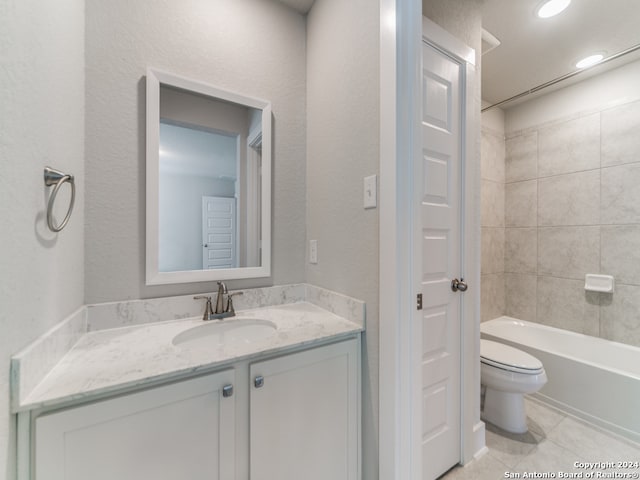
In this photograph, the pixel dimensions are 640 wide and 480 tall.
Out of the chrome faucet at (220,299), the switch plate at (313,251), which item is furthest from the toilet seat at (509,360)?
the chrome faucet at (220,299)

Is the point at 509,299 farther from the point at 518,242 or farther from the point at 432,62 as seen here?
the point at 432,62

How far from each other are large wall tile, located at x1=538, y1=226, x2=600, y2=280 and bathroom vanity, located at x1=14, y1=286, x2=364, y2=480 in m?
2.25

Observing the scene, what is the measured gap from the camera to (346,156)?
3.85 feet

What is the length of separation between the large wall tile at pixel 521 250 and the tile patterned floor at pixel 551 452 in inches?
48.4

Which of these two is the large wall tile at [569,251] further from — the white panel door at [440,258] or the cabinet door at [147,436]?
the cabinet door at [147,436]

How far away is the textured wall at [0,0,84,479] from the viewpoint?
1.85 feet

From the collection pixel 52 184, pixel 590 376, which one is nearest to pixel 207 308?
pixel 52 184

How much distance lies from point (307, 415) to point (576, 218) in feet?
8.58

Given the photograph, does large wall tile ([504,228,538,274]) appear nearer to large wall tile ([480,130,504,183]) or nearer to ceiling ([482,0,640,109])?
large wall tile ([480,130,504,183])

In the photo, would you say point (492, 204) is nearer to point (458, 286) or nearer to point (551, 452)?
point (458, 286)

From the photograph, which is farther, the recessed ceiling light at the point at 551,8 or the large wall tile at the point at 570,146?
the large wall tile at the point at 570,146

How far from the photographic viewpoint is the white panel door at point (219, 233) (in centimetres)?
126

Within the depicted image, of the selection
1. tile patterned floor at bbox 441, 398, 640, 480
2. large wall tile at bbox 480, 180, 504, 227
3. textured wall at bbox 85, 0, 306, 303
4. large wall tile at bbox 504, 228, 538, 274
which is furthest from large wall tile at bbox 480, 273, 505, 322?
textured wall at bbox 85, 0, 306, 303

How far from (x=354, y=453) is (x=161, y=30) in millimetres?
1982
